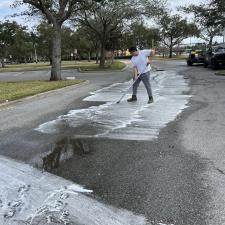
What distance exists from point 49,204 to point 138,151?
104 inches

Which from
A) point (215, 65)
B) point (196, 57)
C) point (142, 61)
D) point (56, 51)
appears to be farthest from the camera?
point (196, 57)

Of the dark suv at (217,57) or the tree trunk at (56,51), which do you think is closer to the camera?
the tree trunk at (56,51)

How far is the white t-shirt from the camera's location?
1374cm

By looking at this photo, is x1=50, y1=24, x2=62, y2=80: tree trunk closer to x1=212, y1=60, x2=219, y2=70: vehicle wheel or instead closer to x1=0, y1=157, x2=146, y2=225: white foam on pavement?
x1=212, y1=60, x2=219, y2=70: vehicle wheel

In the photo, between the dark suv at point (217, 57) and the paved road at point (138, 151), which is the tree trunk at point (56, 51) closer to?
the paved road at point (138, 151)

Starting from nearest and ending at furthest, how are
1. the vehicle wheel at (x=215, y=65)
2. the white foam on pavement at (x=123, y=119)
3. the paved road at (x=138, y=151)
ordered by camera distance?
the paved road at (x=138, y=151) → the white foam on pavement at (x=123, y=119) → the vehicle wheel at (x=215, y=65)

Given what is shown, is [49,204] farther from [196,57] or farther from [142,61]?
[196,57]

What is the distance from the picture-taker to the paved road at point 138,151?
197 inches

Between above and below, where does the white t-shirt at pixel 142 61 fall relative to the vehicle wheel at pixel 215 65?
above

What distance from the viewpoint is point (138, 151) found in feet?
24.0

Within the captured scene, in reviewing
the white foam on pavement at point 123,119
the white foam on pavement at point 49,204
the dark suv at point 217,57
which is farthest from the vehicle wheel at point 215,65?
the white foam on pavement at point 49,204

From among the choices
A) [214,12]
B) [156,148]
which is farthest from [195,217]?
[214,12]

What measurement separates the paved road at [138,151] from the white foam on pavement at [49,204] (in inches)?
6.6

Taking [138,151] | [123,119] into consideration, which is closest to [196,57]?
[123,119]
